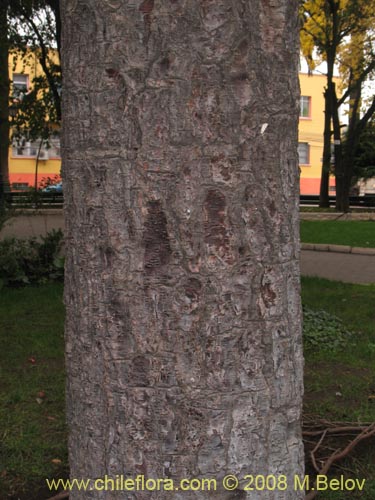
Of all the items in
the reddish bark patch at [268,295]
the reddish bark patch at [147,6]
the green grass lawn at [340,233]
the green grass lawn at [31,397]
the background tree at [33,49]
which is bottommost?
the green grass lawn at [31,397]

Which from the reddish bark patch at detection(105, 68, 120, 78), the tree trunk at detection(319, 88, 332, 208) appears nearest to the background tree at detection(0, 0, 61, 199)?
the tree trunk at detection(319, 88, 332, 208)

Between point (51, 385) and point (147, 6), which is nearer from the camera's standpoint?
point (147, 6)

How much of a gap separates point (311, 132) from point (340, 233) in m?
34.4

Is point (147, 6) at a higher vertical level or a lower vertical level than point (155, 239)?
higher

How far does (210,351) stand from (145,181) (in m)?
0.41

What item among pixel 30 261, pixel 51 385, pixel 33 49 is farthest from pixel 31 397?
pixel 33 49

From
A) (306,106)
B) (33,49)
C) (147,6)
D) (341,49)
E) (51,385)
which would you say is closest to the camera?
(147,6)

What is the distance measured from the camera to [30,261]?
866cm

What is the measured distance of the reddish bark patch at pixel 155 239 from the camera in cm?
152

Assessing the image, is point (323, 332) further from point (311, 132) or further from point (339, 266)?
point (311, 132)

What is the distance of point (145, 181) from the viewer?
1.52 m

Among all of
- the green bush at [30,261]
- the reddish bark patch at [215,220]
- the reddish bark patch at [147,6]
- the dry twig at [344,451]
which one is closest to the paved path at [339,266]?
the green bush at [30,261]

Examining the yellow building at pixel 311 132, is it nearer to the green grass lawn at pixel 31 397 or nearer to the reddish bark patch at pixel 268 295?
the green grass lawn at pixel 31 397

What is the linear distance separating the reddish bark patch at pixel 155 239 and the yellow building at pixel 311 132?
147 feet
